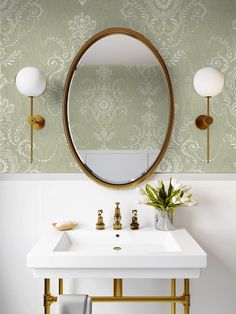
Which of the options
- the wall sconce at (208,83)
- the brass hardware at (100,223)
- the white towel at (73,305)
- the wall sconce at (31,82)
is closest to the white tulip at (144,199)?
the brass hardware at (100,223)

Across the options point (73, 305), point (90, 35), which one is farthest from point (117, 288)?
point (90, 35)

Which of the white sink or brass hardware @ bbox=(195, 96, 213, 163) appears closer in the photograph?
the white sink

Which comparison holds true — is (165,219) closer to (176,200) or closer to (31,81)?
(176,200)

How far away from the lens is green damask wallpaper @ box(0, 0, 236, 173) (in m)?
2.64

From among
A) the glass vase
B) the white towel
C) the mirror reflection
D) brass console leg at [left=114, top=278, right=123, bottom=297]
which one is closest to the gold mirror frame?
the mirror reflection

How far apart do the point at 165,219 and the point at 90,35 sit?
1.17 m

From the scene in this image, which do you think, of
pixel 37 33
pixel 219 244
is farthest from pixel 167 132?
pixel 37 33

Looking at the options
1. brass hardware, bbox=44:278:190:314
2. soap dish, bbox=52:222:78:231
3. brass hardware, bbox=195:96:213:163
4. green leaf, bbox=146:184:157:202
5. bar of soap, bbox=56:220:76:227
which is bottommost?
brass hardware, bbox=44:278:190:314

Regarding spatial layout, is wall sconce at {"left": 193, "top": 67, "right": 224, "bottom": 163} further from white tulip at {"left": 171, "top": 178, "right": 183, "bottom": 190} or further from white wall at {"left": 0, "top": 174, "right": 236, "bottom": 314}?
white wall at {"left": 0, "top": 174, "right": 236, "bottom": 314}

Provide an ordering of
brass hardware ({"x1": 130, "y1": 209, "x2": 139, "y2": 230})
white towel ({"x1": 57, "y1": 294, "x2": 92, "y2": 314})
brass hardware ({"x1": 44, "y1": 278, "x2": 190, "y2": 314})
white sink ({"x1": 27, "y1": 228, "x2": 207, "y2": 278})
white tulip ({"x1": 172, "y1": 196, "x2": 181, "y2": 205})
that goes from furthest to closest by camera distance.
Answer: brass hardware ({"x1": 130, "y1": 209, "x2": 139, "y2": 230}), white tulip ({"x1": 172, "y1": 196, "x2": 181, "y2": 205}), brass hardware ({"x1": 44, "y1": 278, "x2": 190, "y2": 314}), white sink ({"x1": 27, "y1": 228, "x2": 207, "y2": 278}), white towel ({"x1": 57, "y1": 294, "x2": 92, "y2": 314})

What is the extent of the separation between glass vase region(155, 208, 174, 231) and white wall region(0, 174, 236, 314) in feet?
0.46

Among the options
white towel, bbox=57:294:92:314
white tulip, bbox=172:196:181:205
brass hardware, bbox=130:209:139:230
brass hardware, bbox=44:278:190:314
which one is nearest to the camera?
white towel, bbox=57:294:92:314

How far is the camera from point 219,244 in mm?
2680

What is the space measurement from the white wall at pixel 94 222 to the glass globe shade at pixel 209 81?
1.67ft
